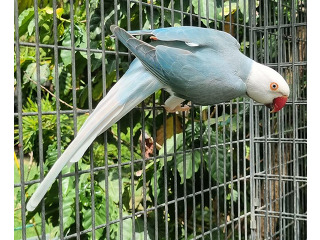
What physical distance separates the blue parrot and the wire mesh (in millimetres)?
112

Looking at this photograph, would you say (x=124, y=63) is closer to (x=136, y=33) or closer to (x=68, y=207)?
(x=136, y=33)

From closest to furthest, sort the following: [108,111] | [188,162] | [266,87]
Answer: [108,111], [266,87], [188,162]

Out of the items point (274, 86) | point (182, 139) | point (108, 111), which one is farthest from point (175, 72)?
point (182, 139)

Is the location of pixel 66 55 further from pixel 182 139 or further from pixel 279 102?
pixel 279 102

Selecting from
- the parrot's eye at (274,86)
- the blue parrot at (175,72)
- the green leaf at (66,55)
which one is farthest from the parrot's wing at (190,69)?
the green leaf at (66,55)

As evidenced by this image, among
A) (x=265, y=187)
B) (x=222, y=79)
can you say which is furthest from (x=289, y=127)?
(x=222, y=79)

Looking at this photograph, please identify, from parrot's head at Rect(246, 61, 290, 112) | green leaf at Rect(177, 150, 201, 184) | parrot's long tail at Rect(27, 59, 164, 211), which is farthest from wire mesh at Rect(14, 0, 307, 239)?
parrot's head at Rect(246, 61, 290, 112)

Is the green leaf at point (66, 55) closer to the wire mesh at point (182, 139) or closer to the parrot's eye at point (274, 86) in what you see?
the wire mesh at point (182, 139)

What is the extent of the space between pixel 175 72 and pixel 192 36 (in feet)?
0.35

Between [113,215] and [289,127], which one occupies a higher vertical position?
[289,127]

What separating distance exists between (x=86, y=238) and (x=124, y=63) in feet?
1.61

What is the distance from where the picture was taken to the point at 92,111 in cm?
103

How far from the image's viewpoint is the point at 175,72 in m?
1.04

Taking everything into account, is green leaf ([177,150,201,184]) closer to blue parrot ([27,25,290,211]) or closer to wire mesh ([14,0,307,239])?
wire mesh ([14,0,307,239])
